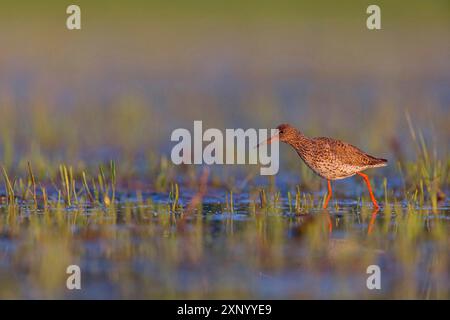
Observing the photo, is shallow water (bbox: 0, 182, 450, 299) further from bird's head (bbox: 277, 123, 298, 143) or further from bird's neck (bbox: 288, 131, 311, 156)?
bird's head (bbox: 277, 123, 298, 143)

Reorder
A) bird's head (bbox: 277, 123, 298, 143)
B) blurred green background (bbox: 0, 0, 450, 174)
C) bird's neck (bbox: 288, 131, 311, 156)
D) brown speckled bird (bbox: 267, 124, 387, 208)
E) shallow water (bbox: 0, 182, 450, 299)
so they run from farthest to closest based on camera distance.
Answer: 1. blurred green background (bbox: 0, 0, 450, 174)
2. bird's head (bbox: 277, 123, 298, 143)
3. bird's neck (bbox: 288, 131, 311, 156)
4. brown speckled bird (bbox: 267, 124, 387, 208)
5. shallow water (bbox: 0, 182, 450, 299)

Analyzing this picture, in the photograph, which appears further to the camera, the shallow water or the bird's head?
the bird's head

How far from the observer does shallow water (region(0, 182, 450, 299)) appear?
6.65 meters

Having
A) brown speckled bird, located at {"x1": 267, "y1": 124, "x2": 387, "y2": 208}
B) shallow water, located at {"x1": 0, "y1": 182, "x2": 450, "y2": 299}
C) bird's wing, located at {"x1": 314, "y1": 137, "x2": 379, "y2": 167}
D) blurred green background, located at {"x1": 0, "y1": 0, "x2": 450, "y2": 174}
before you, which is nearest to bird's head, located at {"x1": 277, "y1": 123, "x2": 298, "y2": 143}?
brown speckled bird, located at {"x1": 267, "y1": 124, "x2": 387, "y2": 208}

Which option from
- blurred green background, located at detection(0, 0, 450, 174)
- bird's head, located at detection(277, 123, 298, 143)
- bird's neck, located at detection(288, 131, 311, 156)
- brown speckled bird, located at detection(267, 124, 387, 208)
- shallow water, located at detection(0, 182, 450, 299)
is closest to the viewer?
shallow water, located at detection(0, 182, 450, 299)

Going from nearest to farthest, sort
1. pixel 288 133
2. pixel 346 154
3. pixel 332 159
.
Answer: pixel 332 159
pixel 346 154
pixel 288 133

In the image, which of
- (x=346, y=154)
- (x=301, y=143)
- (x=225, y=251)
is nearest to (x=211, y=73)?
(x=301, y=143)

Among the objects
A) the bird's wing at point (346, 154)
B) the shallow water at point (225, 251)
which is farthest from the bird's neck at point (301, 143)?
the shallow water at point (225, 251)

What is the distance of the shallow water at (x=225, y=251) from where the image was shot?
6652 millimetres

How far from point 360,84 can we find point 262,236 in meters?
11.0

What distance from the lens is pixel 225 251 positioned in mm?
7715

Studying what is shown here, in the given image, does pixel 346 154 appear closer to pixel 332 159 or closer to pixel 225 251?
pixel 332 159

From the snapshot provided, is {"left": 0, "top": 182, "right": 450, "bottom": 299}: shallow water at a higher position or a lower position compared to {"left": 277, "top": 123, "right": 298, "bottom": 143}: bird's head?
lower

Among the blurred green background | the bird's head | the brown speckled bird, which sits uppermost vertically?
the blurred green background
